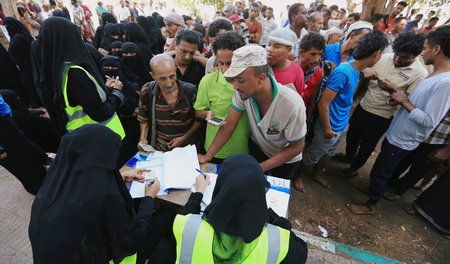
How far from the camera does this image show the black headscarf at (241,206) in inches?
40.1

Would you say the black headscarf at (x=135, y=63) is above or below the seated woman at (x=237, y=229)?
above

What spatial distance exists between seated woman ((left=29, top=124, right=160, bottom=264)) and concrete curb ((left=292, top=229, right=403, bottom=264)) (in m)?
2.05

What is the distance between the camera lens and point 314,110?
3.00m

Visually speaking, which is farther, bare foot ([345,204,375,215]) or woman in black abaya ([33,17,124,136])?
bare foot ([345,204,375,215])

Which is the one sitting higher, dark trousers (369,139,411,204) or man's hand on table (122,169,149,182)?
man's hand on table (122,169,149,182)

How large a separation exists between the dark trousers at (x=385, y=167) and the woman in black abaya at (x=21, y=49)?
268 inches

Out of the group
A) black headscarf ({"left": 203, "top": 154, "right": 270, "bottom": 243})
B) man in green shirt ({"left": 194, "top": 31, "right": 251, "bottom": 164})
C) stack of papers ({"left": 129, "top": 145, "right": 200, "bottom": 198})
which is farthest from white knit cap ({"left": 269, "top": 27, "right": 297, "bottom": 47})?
black headscarf ({"left": 203, "top": 154, "right": 270, "bottom": 243})

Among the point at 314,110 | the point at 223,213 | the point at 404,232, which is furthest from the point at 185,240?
the point at 404,232

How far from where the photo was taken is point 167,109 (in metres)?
2.17

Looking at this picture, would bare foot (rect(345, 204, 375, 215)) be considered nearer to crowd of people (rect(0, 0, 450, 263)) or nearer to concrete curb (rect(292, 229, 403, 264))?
crowd of people (rect(0, 0, 450, 263))

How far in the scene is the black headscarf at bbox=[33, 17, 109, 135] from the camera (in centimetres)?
185

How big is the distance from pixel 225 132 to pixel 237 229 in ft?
3.60

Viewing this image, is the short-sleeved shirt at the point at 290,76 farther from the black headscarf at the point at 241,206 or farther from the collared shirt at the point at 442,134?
the collared shirt at the point at 442,134

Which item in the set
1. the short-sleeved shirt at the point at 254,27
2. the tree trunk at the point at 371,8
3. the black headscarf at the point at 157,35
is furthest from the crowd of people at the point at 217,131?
the black headscarf at the point at 157,35
